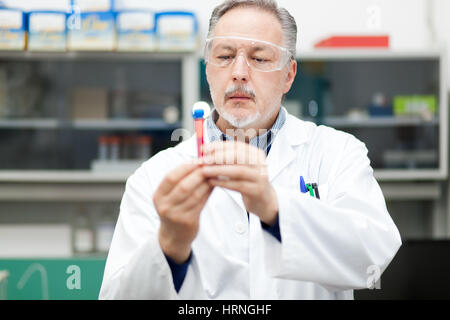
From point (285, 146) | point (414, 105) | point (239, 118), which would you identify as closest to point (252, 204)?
point (239, 118)

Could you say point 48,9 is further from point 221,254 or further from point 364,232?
point 364,232

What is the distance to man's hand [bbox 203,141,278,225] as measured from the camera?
21.4 inches

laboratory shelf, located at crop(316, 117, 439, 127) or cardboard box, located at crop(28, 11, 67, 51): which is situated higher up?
cardboard box, located at crop(28, 11, 67, 51)

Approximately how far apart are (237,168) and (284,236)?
0.46 ft

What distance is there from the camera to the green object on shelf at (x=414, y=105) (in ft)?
7.81

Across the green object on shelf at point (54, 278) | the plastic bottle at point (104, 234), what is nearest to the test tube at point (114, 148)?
the plastic bottle at point (104, 234)

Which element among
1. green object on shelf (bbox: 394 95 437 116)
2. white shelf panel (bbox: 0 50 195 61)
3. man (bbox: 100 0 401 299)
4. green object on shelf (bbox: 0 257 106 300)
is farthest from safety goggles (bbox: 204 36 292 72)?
green object on shelf (bbox: 394 95 437 116)

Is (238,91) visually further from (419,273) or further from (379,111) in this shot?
(379,111)

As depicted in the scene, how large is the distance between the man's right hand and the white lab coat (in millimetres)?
62

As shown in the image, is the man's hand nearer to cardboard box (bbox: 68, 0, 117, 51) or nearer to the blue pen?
the blue pen

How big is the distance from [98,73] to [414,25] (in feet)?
5.00

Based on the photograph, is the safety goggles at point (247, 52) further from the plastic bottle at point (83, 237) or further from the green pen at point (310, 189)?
the plastic bottle at point (83, 237)

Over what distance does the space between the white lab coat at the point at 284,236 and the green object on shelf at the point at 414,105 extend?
1.55m
